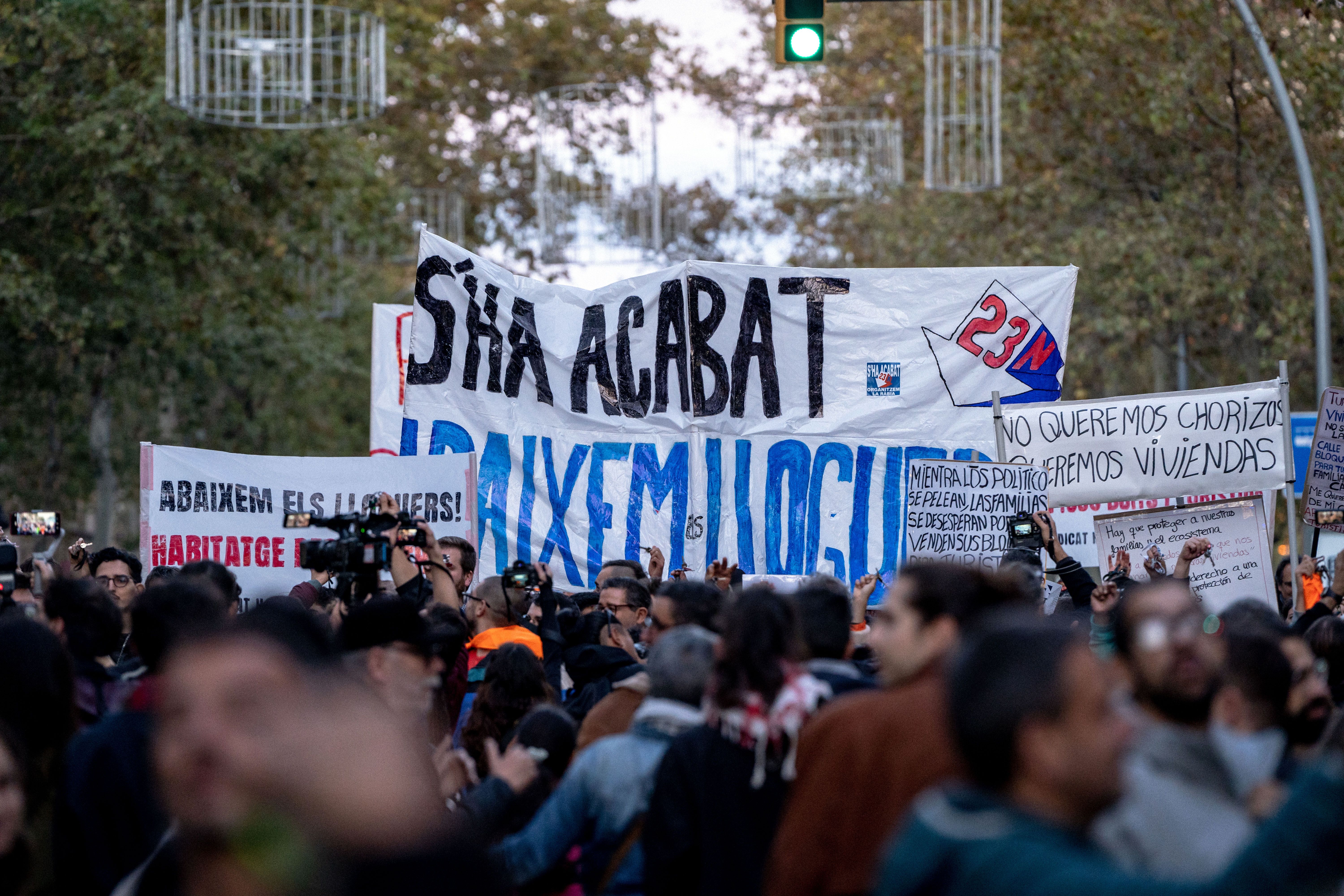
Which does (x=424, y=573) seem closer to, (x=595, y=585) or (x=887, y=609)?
(x=595, y=585)

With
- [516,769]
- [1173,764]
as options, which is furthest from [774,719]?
[1173,764]

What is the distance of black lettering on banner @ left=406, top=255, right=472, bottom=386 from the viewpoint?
9695 millimetres

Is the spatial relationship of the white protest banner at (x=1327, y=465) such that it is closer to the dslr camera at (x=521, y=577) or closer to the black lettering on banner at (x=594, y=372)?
the black lettering on banner at (x=594, y=372)

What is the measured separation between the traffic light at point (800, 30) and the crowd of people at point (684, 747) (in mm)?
5147

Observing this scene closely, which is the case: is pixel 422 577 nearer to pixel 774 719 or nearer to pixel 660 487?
pixel 660 487

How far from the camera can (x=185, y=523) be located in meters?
8.95

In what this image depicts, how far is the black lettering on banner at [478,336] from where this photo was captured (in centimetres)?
973

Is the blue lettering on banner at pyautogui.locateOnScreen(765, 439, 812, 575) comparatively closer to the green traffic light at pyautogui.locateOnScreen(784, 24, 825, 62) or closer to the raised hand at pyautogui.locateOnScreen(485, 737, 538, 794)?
the green traffic light at pyautogui.locateOnScreen(784, 24, 825, 62)

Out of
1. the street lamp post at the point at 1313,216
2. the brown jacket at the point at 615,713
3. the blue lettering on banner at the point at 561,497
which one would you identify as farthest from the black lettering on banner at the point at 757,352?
the street lamp post at the point at 1313,216

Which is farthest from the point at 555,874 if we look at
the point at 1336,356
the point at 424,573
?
the point at 1336,356

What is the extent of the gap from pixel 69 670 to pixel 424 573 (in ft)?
11.9

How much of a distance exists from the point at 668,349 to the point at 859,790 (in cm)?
656

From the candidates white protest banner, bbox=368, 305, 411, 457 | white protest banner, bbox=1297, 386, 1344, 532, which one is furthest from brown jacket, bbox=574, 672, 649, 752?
white protest banner, bbox=368, 305, 411, 457

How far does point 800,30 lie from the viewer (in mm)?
10531
